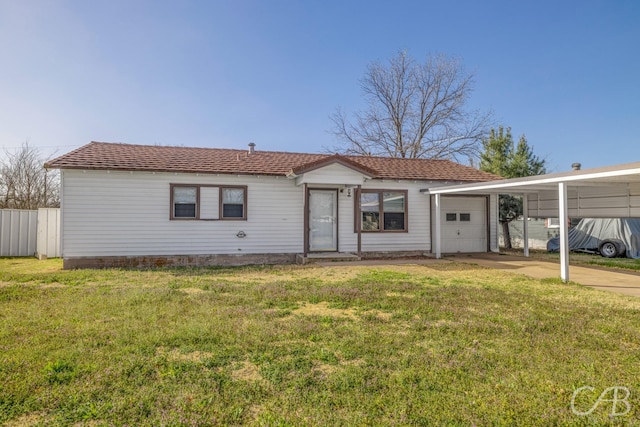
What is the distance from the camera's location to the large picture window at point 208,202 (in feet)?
35.0

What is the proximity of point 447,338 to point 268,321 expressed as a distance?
2.25 metres

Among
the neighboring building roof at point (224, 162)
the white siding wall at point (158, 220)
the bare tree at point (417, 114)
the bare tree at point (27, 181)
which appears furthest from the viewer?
the bare tree at point (417, 114)

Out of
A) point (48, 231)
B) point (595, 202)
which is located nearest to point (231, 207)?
point (48, 231)

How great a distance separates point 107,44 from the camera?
39.3ft

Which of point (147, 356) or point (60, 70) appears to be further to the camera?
point (60, 70)

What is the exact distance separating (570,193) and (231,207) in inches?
447

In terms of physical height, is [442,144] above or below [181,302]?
above

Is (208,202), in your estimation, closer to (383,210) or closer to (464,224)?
(383,210)

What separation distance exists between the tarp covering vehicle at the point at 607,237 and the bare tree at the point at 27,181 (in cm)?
2591

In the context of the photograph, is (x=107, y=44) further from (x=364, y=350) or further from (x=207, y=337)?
(x=364, y=350)

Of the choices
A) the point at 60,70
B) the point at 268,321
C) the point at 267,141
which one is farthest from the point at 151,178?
the point at 267,141

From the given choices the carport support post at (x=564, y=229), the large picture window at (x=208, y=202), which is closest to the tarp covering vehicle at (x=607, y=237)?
the carport support post at (x=564, y=229)

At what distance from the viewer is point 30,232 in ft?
43.4

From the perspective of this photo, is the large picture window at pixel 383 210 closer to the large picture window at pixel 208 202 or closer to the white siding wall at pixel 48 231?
the large picture window at pixel 208 202
